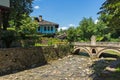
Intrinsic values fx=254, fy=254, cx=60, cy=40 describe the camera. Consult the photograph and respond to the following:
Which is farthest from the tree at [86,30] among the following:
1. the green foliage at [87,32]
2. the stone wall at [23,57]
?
the stone wall at [23,57]

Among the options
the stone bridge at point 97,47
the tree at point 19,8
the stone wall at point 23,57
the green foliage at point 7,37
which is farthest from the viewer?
the stone bridge at point 97,47

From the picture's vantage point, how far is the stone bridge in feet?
155

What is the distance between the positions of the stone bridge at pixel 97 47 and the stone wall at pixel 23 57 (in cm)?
1170

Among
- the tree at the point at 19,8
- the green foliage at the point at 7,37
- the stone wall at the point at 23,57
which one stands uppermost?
the tree at the point at 19,8

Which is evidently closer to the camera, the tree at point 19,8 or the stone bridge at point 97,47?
the tree at point 19,8

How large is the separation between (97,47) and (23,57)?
23.3 meters

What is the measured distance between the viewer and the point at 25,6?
4225cm

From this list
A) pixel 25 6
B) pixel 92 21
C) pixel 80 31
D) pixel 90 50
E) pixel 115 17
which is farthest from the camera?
pixel 92 21

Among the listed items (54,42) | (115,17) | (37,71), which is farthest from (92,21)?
(115,17)

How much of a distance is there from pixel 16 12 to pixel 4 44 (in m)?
10.1

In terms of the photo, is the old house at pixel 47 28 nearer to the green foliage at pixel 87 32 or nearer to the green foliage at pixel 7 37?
the green foliage at pixel 87 32

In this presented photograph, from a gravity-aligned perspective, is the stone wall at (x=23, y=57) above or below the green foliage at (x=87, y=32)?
below

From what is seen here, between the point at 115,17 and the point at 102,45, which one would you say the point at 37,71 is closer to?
the point at 115,17

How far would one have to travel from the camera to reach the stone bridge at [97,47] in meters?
47.1
